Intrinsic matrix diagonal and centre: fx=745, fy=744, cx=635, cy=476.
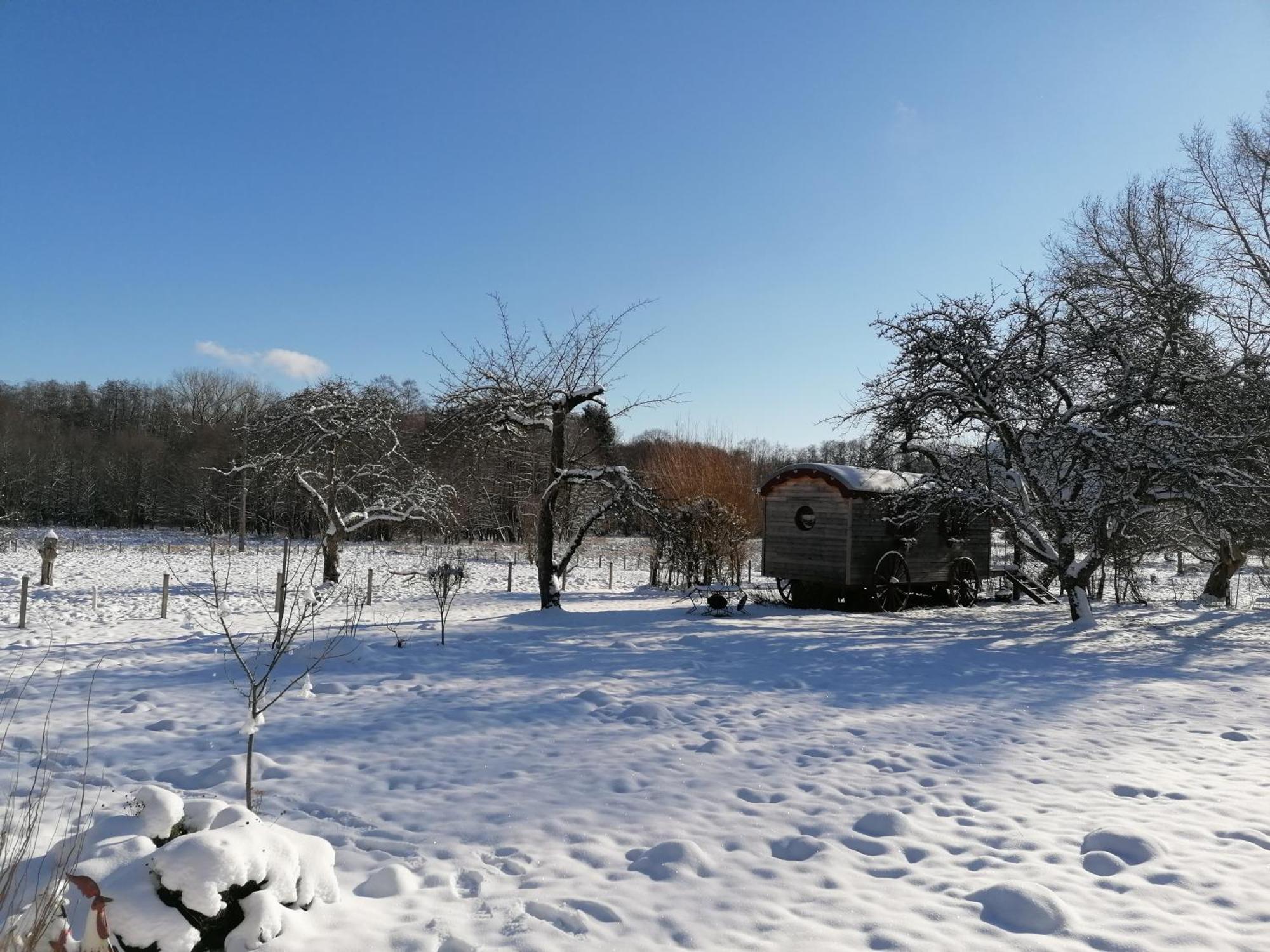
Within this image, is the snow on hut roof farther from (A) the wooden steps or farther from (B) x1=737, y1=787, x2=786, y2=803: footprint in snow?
(B) x1=737, y1=787, x2=786, y2=803: footprint in snow

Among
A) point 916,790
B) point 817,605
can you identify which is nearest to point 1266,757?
point 916,790

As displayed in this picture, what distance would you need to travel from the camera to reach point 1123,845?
12.3 ft

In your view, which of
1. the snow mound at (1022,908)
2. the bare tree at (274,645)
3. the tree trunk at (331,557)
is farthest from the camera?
the tree trunk at (331,557)

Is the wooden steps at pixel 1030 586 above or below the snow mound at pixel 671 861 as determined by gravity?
above

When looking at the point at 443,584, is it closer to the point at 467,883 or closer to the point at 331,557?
the point at 467,883

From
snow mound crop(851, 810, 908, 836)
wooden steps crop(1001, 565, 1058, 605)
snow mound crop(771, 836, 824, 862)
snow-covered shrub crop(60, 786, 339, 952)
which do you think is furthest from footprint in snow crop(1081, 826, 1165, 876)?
wooden steps crop(1001, 565, 1058, 605)

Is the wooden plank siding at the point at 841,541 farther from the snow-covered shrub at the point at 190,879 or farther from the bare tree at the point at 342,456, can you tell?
the snow-covered shrub at the point at 190,879

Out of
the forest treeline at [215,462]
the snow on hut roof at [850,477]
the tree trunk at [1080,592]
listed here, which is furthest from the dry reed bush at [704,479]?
the tree trunk at [1080,592]

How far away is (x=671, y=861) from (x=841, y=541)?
11.3 metres

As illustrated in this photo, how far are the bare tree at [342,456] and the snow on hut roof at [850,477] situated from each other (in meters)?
8.83

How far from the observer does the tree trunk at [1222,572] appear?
15711mm

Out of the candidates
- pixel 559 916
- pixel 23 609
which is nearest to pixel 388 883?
pixel 559 916

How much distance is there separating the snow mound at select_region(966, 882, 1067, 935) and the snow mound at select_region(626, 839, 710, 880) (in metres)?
1.22

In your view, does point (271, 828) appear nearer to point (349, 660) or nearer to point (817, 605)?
point (349, 660)
